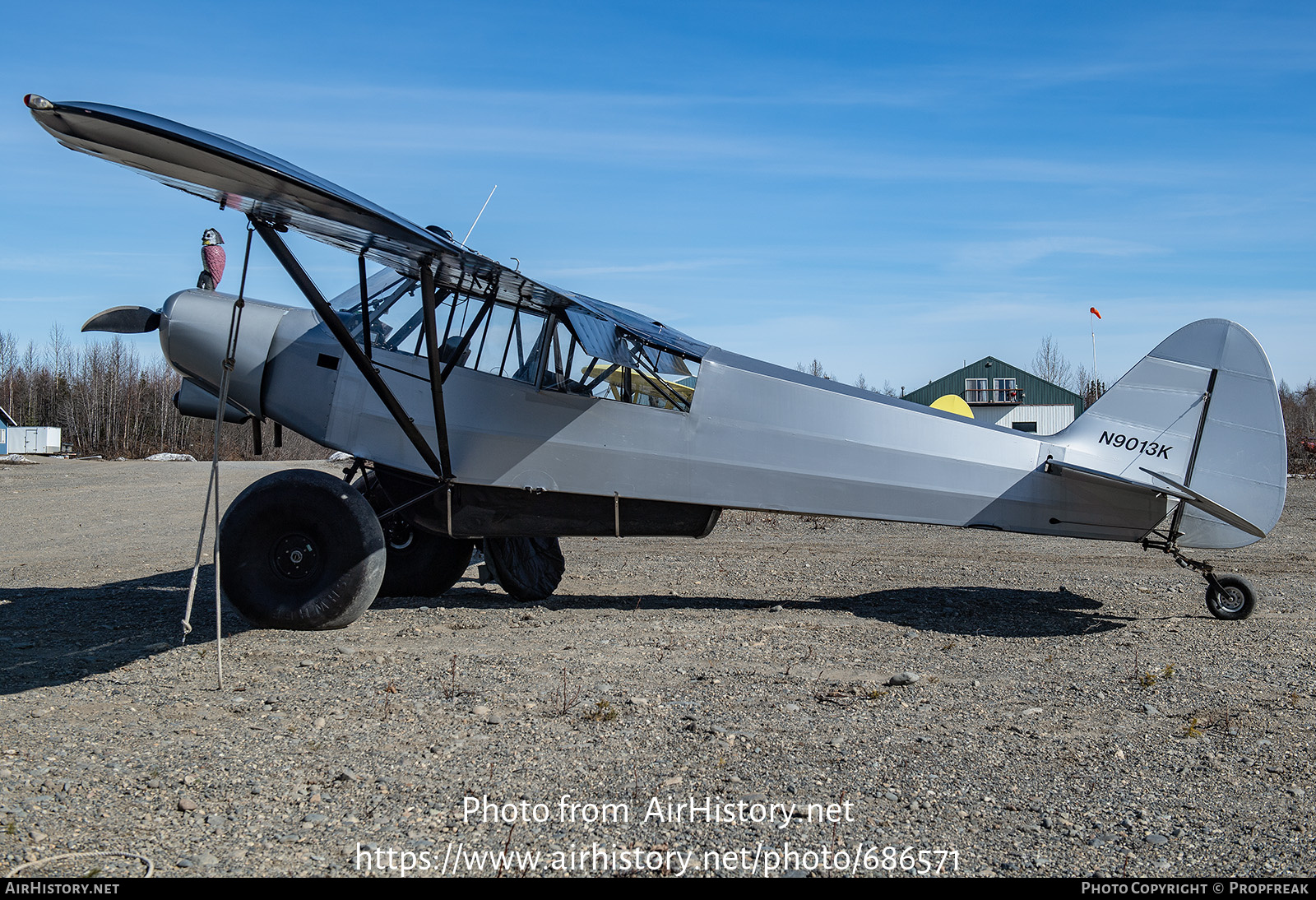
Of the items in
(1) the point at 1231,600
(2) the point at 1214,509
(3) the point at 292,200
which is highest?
(3) the point at 292,200

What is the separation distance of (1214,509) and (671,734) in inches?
192

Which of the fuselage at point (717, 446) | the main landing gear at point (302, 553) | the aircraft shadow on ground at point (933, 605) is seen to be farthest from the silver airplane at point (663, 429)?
the aircraft shadow on ground at point (933, 605)

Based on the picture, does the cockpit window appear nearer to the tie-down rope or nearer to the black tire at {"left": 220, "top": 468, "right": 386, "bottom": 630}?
the tie-down rope

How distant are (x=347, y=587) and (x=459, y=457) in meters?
1.39

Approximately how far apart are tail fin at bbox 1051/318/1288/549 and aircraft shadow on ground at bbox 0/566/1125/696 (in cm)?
128

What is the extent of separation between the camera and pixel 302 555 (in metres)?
6.82

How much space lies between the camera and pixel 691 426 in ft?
24.4

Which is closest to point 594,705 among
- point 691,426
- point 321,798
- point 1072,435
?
point 321,798

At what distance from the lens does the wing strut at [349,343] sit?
6.47 metres

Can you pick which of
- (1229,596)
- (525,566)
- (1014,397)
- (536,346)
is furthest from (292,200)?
(1014,397)

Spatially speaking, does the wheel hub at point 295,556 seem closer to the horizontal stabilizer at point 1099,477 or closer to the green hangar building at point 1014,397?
the horizontal stabilizer at point 1099,477

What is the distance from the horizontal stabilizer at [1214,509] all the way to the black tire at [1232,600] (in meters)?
0.55

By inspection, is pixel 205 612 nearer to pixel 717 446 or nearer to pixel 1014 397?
pixel 717 446
